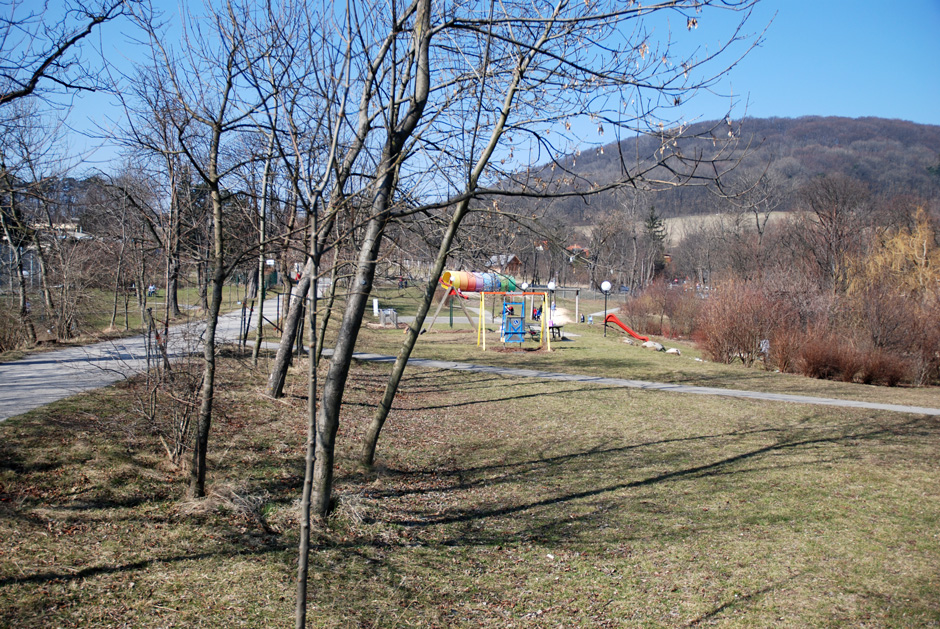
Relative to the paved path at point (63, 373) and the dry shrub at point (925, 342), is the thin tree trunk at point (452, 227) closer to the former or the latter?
the paved path at point (63, 373)

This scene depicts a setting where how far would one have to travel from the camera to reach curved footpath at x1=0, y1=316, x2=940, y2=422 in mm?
6301

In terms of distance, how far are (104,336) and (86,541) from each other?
34.9 feet

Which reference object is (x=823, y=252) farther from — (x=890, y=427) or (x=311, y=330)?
(x=311, y=330)

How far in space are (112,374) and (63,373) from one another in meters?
3.34

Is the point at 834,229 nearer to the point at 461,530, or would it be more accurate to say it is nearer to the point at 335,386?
the point at 461,530

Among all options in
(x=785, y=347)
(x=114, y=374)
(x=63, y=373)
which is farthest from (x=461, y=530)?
(x=785, y=347)

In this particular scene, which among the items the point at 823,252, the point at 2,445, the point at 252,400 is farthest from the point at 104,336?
the point at 823,252

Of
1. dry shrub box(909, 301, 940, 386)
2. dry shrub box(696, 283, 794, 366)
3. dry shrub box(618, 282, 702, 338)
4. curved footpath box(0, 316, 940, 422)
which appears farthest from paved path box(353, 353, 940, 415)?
dry shrub box(618, 282, 702, 338)

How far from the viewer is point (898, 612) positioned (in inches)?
167

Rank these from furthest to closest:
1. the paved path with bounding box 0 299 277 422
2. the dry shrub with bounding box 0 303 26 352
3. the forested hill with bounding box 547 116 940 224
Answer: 1. the forested hill with bounding box 547 116 940 224
2. the dry shrub with bounding box 0 303 26 352
3. the paved path with bounding box 0 299 277 422

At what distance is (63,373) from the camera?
9312 mm

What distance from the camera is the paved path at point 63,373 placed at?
18.8ft

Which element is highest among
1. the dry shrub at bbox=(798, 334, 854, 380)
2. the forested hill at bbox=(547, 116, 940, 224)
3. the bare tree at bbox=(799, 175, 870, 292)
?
the forested hill at bbox=(547, 116, 940, 224)

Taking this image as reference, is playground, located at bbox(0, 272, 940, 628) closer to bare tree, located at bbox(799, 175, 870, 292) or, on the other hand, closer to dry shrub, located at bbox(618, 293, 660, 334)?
bare tree, located at bbox(799, 175, 870, 292)
